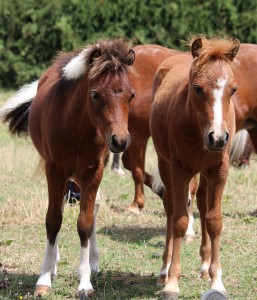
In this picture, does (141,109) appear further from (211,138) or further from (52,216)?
(211,138)

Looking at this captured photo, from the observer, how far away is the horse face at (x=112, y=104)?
17.8 ft

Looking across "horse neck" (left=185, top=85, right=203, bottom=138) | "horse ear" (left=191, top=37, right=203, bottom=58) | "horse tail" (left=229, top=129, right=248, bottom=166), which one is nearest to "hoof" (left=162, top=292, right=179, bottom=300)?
"horse neck" (left=185, top=85, right=203, bottom=138)

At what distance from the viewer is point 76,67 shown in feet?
19.0

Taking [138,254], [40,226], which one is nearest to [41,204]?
[40,226]

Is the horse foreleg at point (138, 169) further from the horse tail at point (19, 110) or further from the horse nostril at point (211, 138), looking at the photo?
the horse nostril at point (211, 138)

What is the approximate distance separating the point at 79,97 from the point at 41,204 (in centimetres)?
271

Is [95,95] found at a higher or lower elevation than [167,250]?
higher

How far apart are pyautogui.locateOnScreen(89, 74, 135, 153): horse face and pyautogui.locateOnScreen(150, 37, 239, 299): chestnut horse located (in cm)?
47

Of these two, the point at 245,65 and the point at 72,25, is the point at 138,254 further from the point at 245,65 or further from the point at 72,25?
the point at 72,25

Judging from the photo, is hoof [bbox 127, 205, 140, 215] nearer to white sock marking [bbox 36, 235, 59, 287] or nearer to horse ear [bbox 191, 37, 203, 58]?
white sock marking [bbox 36, 235, 59, 287]

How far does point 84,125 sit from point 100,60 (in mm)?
562

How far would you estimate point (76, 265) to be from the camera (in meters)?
6.70

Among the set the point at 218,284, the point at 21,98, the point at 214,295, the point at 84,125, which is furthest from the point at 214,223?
the point at 21,98

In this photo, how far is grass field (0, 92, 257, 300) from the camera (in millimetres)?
6012
